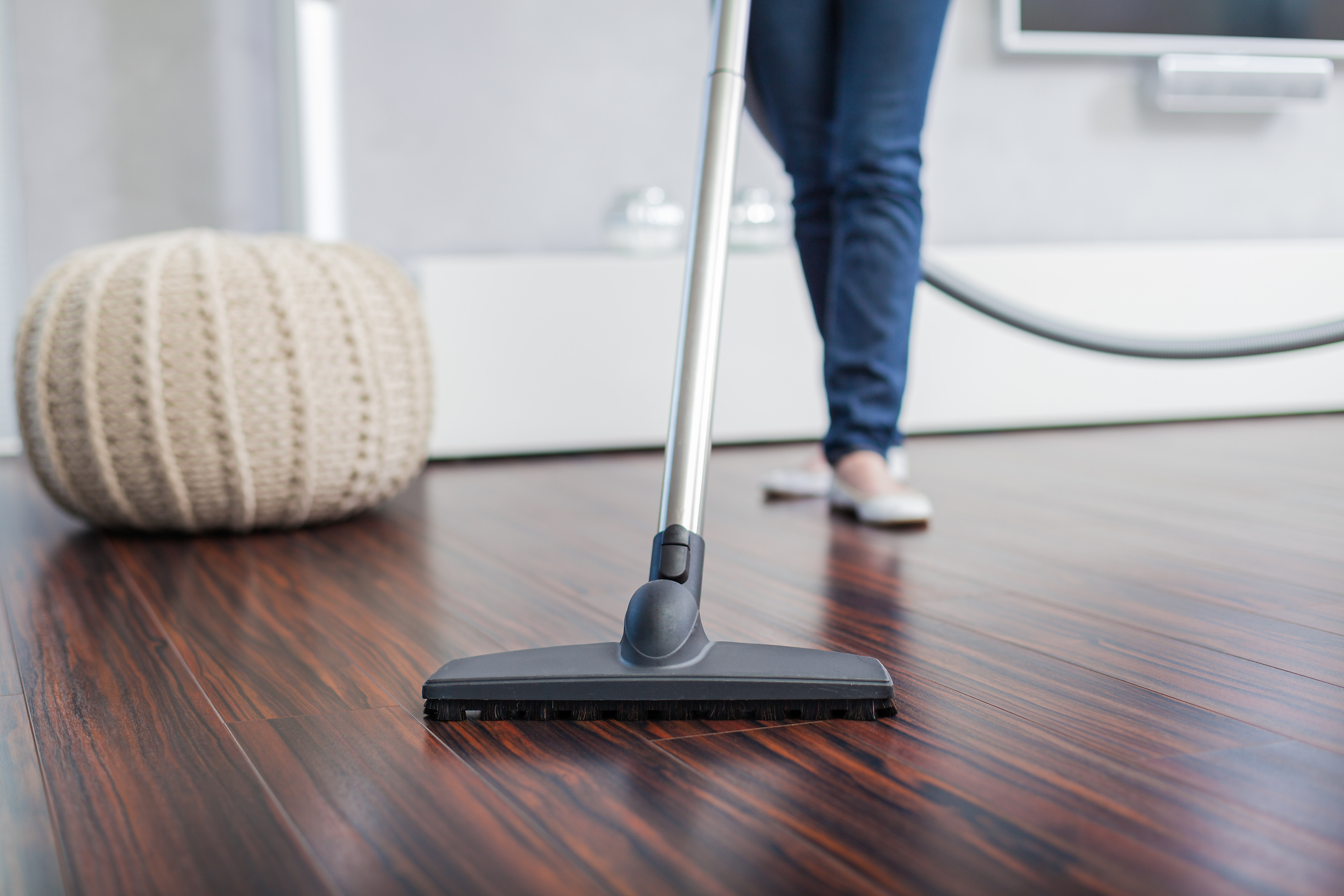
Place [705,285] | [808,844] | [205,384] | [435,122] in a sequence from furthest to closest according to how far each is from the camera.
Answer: [435,122]
[205,384]
[705,285]
[808,844]

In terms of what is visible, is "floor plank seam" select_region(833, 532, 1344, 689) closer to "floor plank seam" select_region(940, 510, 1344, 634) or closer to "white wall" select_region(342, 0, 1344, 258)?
"floor plank seam" select_region(940, 510, 1344, 634)

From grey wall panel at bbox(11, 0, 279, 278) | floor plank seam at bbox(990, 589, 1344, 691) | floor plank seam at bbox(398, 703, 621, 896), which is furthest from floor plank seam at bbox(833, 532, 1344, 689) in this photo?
grey wall panel at bbox(11, 0, 279, 278)

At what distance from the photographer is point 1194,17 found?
113 inches

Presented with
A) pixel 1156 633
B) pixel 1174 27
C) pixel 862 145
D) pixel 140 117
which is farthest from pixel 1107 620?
pixel 1174 27

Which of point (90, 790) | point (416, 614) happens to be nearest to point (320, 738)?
point (90, 790)

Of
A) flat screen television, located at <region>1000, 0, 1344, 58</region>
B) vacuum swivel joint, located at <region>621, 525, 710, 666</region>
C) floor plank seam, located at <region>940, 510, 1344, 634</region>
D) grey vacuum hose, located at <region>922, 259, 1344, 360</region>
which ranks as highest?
flat screen television, located at <region>1000, 0, 1344, 58</region>

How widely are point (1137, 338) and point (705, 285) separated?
3.39 ft

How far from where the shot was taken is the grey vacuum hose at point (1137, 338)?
1538 millimetres

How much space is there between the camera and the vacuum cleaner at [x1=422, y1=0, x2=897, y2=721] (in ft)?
2.24

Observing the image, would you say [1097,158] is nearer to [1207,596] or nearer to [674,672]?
[1207,596]

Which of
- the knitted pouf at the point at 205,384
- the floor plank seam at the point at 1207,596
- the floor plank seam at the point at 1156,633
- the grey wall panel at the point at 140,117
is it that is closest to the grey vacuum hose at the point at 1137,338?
the floor plank seam at the point at 1207,596

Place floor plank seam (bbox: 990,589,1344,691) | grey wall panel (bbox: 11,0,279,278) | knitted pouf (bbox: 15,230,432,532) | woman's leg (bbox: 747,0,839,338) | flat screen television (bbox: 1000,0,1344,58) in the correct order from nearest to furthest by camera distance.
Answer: floor plank seam (bbox: 990,589,1344,691), knitted pouf (bbox: 15,230,432,532), woman's leg (bbox: 747,0,839,338), grey wall panel (bbox: 11,0,279,278), flat screen television (bbox: 1000,0,1344,58)

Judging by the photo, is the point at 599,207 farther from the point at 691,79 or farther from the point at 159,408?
the point at 159,408

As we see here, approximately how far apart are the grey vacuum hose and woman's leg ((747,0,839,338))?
0.85ft
